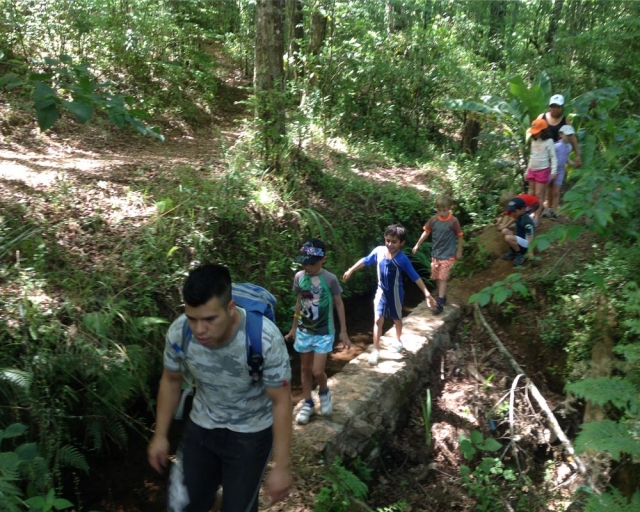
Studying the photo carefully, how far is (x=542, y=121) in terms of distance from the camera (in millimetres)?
7750

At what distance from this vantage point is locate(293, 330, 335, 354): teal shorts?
476cm

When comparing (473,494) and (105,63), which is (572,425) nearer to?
(473,494)

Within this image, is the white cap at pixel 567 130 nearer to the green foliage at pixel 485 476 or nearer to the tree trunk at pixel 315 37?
the green foliage at pixel 485 476

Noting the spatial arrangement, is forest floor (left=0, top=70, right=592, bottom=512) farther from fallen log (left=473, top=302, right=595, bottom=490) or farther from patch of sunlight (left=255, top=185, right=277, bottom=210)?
patch of sunlight (left=255, top=185, right=277, bottom=210)

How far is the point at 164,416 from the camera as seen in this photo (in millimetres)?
2896

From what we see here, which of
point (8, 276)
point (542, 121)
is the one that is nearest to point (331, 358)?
point (8, 276)

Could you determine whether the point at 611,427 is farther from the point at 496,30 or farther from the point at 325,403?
the point at 496,30

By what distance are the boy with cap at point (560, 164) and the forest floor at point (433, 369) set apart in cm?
46

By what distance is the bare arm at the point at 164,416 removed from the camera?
112 inches

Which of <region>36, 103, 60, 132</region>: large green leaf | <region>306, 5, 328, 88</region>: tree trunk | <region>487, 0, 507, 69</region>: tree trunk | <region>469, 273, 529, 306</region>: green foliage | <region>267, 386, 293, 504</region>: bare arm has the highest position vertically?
<region>487, 0, 507, 69</region>: tree trunk

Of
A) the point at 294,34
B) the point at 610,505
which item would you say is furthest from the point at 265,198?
the point at 294,34

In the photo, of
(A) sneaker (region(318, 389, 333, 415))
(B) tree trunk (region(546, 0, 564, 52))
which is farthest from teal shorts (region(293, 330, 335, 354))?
(B) tree trunk (region(546, 0, 564, 52))

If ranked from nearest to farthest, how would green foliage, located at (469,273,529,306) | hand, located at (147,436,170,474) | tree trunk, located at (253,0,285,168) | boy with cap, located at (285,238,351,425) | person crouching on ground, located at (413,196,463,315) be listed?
hand, located at (147,436,170,474) < green foliage, located at (469,273,529,306) < boy with cap, located at (285,238,351,425) < person crouching on ground, located at (413,196,463,315) < tree trunk, located at (253,0,285,168)

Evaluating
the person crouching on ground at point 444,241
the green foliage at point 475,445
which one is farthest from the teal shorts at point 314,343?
the person crouching on ground at point 444,241
